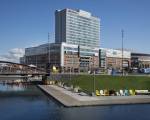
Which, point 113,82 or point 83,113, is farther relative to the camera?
point 113,82

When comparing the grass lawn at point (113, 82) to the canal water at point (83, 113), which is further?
the grass lawn at point (113, 82)

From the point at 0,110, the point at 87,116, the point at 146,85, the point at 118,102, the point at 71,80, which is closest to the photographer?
the point at 87,116

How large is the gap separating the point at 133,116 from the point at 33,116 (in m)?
14.7

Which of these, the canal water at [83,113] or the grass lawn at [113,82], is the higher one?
the grass lawn at [113,82]

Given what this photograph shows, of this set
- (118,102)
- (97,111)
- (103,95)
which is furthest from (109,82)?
(97,111)

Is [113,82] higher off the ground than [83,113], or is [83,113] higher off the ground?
[113,82]

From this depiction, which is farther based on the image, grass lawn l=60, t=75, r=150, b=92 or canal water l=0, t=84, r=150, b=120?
grass lawn l=60, t=75, r=150, b=92

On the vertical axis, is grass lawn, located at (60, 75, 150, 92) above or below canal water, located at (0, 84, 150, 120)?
above

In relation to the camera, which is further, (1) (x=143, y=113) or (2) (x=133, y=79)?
(2) (x=133, y=79)

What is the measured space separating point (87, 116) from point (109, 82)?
55.1 meters

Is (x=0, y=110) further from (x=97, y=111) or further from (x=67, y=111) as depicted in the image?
(x=97, y=111)

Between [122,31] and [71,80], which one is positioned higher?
[122,31]

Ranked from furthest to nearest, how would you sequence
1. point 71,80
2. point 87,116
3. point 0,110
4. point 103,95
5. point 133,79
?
point 71,80
point 133,79
point 103,95
point 0,110
point 87,116

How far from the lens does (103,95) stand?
71.6 m
